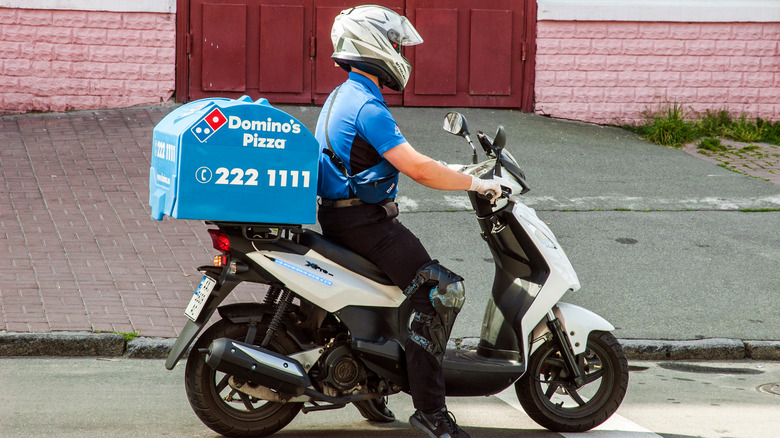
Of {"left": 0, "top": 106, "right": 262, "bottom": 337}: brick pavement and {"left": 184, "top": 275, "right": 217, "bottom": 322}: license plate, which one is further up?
{"left": 184, "top": 275, "right": 217, "bottom": 322}: license plate

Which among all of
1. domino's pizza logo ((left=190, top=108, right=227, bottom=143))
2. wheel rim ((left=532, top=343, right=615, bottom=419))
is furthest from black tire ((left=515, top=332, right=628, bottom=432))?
domino's pizza logo ((left=190, top=108, right=227, bottom=143))

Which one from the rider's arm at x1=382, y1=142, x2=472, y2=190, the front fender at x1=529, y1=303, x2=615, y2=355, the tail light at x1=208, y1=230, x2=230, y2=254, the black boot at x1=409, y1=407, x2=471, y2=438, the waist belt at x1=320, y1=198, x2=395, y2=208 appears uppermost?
the rider's arm at x1=382, y1=142, x2=472, y2=190

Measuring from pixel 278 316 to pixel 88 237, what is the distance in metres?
4.05

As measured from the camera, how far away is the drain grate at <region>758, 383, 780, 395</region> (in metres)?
5.66

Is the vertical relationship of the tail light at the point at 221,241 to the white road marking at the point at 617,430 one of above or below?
above

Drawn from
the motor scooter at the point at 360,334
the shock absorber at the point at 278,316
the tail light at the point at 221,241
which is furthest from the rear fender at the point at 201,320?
the shock absorber at the point at 278,316

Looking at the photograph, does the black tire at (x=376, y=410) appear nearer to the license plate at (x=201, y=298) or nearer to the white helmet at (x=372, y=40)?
the license plate at (x=201, y=298)

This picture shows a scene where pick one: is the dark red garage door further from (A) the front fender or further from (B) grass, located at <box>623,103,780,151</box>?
(A) the front fender

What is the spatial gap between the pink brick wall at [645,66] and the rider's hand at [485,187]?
8.44m

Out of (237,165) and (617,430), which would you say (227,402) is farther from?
(617,430)

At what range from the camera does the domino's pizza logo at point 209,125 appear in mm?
3971

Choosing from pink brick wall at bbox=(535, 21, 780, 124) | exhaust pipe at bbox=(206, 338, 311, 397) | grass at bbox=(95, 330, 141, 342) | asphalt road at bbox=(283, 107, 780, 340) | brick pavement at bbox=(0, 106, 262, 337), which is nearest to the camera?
exhaust pipe at bbox=(206, 338, 311, 397)

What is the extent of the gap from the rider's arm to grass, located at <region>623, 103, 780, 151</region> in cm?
826

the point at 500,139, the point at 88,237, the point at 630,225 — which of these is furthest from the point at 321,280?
the point at 630,225
